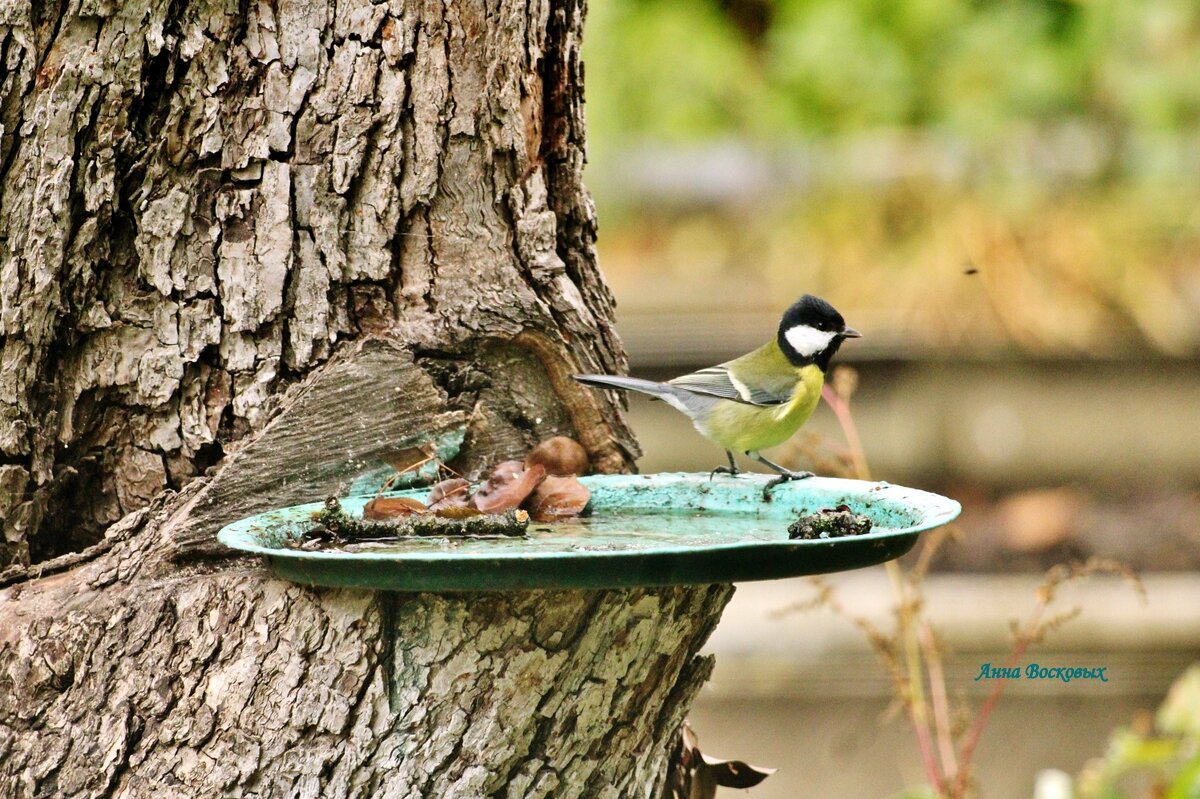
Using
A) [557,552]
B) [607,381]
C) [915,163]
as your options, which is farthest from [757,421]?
[915,163]

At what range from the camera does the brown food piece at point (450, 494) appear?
231cm

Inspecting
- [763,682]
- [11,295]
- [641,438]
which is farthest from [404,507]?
[641,438]

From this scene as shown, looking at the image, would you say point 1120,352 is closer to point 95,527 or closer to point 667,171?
point 667,171

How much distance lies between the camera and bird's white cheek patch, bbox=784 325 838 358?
3487mm

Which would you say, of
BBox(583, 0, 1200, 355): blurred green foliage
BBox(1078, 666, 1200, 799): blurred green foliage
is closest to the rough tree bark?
BBox(1078, 666, 1200, 799): blurred green foliage

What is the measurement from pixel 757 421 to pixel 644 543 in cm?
134

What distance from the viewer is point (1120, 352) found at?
5574 mm

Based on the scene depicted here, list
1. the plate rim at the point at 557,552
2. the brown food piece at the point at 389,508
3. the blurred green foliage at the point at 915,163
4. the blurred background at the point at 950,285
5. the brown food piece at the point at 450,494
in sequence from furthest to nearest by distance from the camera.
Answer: the blurred green foliage at the point at 915,163 → the blurred background at the point at 950,285 → the brown food piece at the point at 450,494 → the brown food piece at the point at 389,508 → the plate rim at the point at 557,552

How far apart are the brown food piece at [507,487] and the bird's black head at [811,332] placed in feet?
4.02

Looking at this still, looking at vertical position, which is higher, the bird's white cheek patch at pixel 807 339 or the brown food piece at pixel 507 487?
the bird's white cheek patch at pixel 807 339

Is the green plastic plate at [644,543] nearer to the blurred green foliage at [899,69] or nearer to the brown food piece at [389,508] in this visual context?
the brown food piece at [389,508]

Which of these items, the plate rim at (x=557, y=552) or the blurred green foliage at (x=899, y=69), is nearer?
the plate rim at (x=557, y=552)

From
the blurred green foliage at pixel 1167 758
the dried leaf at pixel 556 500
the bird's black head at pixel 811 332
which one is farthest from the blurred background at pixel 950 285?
the dried leaf at pixel 556 500

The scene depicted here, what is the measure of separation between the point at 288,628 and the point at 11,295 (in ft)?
2.62
